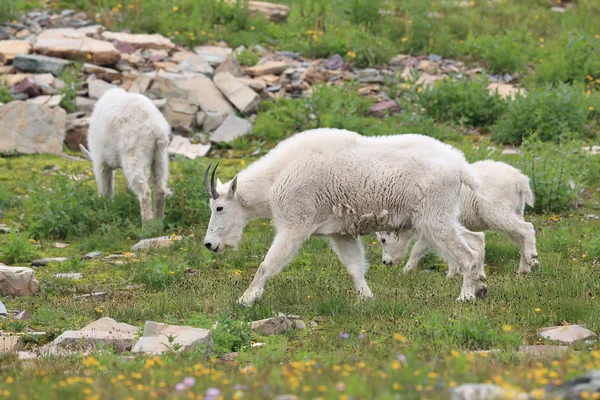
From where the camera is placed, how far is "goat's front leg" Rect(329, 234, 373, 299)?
10188mm

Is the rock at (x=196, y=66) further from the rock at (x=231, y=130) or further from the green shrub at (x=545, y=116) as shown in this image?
the green shrub at (x=545, y=116)

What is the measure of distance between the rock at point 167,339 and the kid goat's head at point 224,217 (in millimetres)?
2526

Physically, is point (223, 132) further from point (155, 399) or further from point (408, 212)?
point (155, 399)

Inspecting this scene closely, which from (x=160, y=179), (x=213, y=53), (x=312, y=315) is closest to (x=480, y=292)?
(x=312, y=315)

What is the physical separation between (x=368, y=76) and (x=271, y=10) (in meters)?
5.04

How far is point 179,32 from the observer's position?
75.7 ft

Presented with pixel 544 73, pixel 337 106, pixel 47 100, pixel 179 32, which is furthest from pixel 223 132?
pixel 544 73

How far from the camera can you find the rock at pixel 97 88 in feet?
63.0

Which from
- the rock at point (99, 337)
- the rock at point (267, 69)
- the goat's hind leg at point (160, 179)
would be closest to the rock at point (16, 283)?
the rock at point (99, 337)

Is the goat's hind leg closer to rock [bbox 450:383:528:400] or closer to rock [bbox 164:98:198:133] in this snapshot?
rock [bbox 164:98:198:133]

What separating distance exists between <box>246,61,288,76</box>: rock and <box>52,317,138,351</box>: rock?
1302 cm

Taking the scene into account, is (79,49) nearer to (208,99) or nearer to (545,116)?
(208,99)

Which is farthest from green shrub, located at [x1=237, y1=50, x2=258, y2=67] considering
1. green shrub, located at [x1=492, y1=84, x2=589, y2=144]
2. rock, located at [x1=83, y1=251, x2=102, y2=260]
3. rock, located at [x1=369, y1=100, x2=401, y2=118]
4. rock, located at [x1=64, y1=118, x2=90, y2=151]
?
rock, located at [x1=83, y1=251, x2=102, y2=260]

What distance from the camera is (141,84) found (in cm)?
1933
